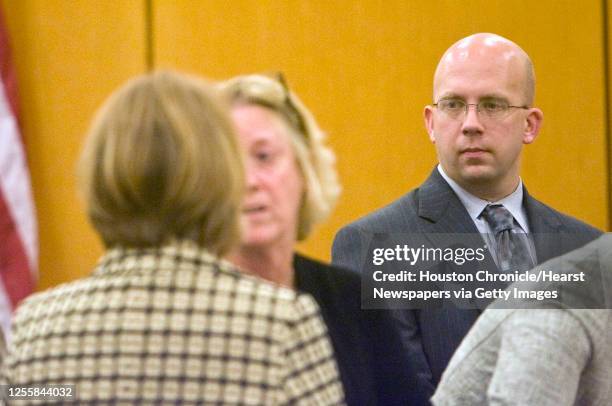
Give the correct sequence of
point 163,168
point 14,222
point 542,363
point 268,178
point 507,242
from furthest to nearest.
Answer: point 14,222 → point 507,242 → point 268,178 → point 542,363 → point 163,168

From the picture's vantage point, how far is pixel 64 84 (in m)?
2.59

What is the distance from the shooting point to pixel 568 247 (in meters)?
2.13

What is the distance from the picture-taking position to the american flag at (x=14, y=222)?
2.32 metres

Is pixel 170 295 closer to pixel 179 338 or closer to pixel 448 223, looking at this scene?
pixel 179 338

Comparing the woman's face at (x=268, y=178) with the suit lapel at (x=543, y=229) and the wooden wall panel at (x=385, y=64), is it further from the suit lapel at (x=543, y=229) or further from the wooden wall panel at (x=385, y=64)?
the wooden wall panel at (x=385, y=64)

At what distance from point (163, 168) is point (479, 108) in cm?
122

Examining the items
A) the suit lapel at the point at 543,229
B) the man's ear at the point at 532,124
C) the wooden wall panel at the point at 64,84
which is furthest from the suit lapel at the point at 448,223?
the wooden wall panel at the point at 64,84

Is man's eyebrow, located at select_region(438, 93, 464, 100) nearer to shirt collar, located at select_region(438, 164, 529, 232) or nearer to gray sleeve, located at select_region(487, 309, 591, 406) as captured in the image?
shirt collar, located at select_region(438, 164, 529, 232)

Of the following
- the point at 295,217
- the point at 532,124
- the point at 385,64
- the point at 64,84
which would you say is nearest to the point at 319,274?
the point at 295,217

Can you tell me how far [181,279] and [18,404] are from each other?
8.9 inches

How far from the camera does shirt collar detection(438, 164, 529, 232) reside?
2.15m

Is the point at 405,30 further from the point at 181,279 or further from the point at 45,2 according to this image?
the point at 181,279


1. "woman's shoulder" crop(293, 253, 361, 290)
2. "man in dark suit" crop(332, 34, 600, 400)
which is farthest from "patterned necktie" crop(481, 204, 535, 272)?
"woman's shoulder" crop(293, 253, 361, 290)

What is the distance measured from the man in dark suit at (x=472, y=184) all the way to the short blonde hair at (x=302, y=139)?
1.43ft
